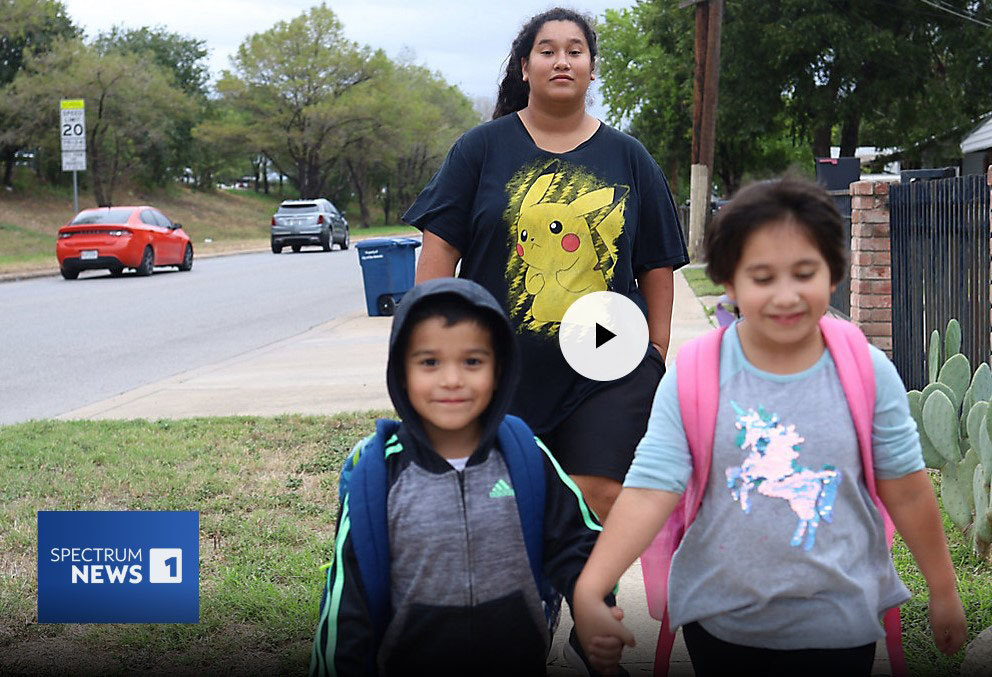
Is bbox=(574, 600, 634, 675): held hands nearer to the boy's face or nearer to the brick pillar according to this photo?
the boy's face

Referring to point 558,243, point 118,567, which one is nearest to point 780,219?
point 558,243

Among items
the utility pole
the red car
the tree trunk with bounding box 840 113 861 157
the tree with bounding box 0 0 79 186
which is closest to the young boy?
the utility pole

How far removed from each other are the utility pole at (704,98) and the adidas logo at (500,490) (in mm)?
20743

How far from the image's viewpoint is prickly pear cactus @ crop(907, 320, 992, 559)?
4.37 metres

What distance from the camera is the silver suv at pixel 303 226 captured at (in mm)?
34688

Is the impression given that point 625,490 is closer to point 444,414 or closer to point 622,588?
point 444,414

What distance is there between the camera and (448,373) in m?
2.56

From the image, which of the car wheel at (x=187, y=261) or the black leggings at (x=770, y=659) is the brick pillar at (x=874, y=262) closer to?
the black leggings at (x=770, y=659)

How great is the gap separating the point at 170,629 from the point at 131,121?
4889 cm

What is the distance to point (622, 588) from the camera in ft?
14.4

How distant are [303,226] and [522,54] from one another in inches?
1245

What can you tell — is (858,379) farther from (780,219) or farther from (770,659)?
→ (770,659)

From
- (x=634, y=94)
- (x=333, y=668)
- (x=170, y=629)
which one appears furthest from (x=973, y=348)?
(x=634, y=94)

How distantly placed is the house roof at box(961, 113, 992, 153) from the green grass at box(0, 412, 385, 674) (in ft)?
72.1
